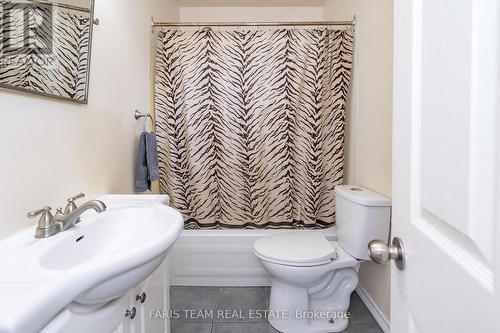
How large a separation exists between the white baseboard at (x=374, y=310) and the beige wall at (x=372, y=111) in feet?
0.11

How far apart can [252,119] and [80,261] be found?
1437mm

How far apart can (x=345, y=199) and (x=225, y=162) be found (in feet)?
2.86

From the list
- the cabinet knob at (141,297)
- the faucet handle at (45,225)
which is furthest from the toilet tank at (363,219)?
the faucet handle at (45,225)

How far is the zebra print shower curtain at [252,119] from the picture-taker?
6.57 ft

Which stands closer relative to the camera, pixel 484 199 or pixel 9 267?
pixel 484 199

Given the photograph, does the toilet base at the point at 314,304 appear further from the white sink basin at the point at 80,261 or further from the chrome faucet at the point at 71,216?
the chrome faucet at the point at 71,216

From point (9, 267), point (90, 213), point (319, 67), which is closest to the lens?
point (9, 267)

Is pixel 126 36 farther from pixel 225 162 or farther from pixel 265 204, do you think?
pixel 265 204

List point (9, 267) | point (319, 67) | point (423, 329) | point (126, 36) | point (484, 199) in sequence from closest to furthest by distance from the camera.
Result: point (484, 199) < point (423, 329) < point (9, 267) < point (126, 36) < point (319, 67)

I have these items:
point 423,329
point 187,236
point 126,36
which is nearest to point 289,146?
point 187,236

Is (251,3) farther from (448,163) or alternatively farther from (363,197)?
(448,163)

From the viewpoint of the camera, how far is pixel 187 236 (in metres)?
2.02

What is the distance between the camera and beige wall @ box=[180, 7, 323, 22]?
2.73 m

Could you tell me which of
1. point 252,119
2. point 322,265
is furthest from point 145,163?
point 322,265
